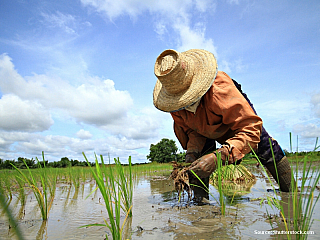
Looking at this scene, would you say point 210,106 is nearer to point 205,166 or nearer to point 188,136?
point 205,166

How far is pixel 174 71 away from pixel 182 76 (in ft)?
0.38

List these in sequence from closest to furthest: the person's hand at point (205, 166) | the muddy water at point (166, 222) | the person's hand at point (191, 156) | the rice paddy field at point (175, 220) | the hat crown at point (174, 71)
Result: the rice paddy field at point (175, 220) < the muddy water at point (166, 222) < the person's hand at point (205, 166) < the hat crown at point (174, 71) < the person's hand at point (191, 156)

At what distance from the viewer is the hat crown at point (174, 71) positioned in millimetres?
2078

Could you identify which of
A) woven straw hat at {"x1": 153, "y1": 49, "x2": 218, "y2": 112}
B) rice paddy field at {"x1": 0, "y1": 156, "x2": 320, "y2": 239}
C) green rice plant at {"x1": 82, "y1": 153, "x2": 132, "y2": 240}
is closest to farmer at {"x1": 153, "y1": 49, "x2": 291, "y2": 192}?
woven straw hat at {"x1": 153, "y1": 49, "x2": 218, "y2": 112}

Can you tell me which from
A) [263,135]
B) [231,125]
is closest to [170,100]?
[231,125]

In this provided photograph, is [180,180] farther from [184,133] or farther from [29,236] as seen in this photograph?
[29,236]

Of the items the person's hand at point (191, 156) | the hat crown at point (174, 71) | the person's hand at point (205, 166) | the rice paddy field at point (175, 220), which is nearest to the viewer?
the rice paddy field at point (175, 220)

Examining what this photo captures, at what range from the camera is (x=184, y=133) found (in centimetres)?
290

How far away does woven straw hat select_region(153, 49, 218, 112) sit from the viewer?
2.09 m

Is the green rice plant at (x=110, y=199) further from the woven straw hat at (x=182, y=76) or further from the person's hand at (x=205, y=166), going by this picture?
the woven straw hat at (x=182, y=76)

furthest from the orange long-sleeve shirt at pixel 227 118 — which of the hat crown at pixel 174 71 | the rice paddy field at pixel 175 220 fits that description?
the rice paddy field at pixel 175 220

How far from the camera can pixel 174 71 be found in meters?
2.07

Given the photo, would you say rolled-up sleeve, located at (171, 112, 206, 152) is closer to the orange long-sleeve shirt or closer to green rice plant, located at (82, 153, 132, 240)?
the orange long-sleeve shirt

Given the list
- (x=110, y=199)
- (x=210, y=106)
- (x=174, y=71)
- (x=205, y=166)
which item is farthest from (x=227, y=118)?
(x=110, y=199)
